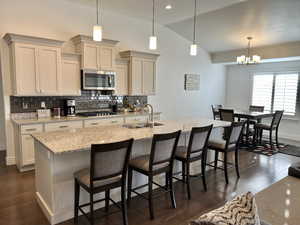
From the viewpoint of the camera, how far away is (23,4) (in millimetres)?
4266

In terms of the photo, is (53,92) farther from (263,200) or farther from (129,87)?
(263,200)

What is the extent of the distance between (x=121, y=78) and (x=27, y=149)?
2.58 meters

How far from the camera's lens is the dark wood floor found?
8.54 feet

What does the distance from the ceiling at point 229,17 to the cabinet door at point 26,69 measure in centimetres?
159

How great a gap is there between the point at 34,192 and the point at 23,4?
3.44 metres

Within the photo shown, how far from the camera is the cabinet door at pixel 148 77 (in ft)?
18.9

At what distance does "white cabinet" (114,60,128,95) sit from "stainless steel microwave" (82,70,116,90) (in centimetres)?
23

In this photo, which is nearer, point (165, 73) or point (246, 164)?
point (246, 164)

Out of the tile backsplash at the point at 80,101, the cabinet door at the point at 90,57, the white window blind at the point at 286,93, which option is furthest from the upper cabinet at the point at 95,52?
the white window blind at the point at 286,93

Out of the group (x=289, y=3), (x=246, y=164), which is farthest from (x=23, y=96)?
(x=289, y=3)

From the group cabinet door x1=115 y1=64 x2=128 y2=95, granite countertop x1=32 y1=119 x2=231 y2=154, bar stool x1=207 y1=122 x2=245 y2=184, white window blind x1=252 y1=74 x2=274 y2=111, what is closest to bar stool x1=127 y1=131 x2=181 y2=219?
granite countertop x1=32 y1=119 x2=231 y2=154

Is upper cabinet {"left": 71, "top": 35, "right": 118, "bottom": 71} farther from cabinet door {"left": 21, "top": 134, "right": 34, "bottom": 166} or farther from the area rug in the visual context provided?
the area rug

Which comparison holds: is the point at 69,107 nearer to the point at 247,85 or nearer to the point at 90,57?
the point at 90,57

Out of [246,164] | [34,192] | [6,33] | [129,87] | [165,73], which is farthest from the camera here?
[165,73]
